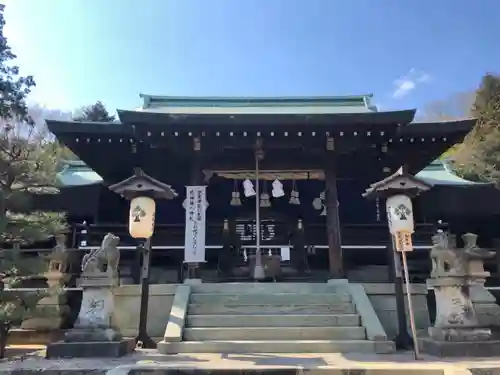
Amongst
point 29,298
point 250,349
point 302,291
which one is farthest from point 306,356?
point 29,298

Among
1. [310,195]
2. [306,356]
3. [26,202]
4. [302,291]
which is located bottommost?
[306,356]

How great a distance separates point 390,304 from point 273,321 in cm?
286

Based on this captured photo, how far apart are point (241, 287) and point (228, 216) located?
4.42 meters

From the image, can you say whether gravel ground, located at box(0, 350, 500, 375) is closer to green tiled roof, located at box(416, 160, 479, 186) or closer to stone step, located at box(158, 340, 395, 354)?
stone step, located at box(158, 340, 395, 354)

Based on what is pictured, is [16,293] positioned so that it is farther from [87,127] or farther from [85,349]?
[87,127]

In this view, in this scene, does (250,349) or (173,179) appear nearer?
(250,349)

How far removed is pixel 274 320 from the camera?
27.0ft

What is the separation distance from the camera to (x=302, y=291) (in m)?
9.44

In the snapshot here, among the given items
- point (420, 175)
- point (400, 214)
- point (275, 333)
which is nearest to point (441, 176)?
point (420, 175)

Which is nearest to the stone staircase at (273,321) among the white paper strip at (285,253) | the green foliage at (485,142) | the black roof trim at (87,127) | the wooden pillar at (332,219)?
the wooden pillar at (332,219)

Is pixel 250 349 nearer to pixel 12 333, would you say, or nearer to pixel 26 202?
pixel 26 202

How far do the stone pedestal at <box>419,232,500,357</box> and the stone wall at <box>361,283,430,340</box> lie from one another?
168 centimetres

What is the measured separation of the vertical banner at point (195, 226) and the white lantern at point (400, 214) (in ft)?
15.0

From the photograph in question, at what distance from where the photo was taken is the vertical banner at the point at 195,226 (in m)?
10.2
